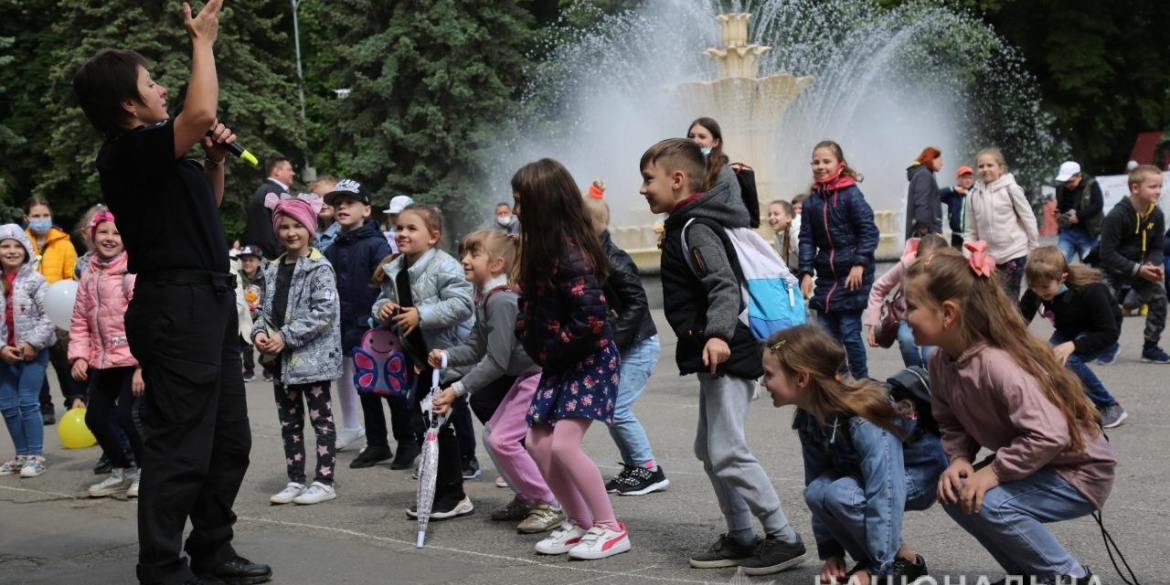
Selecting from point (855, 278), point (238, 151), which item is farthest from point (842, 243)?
point (238, 151)

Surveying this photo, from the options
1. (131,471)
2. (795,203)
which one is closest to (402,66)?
(795,203)

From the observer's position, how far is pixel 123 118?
5.37m

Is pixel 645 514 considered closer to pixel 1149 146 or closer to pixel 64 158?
pixel 64 158

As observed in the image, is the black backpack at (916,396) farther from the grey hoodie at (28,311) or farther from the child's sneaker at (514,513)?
the grey hoodie at (28,311)

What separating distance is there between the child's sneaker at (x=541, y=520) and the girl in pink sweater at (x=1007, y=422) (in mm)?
2354

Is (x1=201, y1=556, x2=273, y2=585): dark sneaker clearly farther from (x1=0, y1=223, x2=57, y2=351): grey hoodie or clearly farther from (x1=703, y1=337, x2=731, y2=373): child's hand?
(x1=0, y1=223, x2=57, y2=351): grey hoodie

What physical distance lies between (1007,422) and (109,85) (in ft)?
11.5

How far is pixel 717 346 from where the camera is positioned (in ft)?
17.7

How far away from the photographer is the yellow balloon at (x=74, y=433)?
10.1 metres

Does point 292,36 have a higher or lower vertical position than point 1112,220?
higher

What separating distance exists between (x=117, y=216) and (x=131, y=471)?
3452 millimetres

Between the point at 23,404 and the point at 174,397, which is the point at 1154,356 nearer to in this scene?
the point at 23,404

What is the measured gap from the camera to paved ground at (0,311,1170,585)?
18.6ft

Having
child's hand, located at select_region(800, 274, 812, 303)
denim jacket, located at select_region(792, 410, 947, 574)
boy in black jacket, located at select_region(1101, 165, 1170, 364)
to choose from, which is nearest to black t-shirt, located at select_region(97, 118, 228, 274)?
denim jacket, located at select_region(792, 410, 947, 574)
